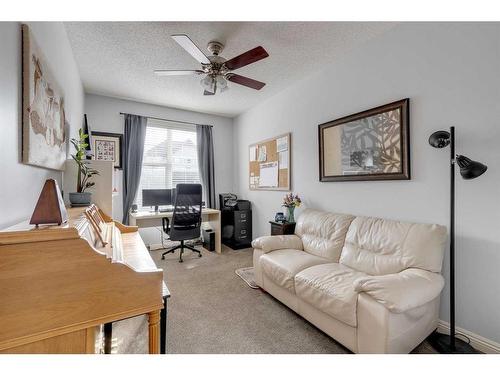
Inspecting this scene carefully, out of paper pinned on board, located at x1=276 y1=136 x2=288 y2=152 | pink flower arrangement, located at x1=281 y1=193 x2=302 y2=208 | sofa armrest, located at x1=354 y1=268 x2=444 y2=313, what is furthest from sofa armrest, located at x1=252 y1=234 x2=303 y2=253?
paper pinned on board, located at x1=276 y1=136 x2=288 y2=152

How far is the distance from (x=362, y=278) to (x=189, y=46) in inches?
87.4

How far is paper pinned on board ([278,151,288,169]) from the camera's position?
137 inches

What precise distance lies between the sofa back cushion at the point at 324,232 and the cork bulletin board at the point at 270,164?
0.84 meters

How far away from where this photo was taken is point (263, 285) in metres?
2.41

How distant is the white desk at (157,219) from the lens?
354cm

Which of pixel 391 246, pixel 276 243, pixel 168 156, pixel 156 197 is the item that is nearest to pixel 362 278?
pixel 391 246

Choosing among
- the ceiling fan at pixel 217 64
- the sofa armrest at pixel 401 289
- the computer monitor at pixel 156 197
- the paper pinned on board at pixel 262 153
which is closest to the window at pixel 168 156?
the computer monitor at pixel 156 197

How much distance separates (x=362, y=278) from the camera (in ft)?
4.97

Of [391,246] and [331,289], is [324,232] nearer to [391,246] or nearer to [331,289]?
[391,246]

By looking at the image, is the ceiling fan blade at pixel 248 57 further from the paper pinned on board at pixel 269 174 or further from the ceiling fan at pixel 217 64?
the paper pinned on board at pixel 269 174

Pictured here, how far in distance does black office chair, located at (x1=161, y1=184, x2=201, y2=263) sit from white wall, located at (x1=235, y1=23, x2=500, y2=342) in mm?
2047
